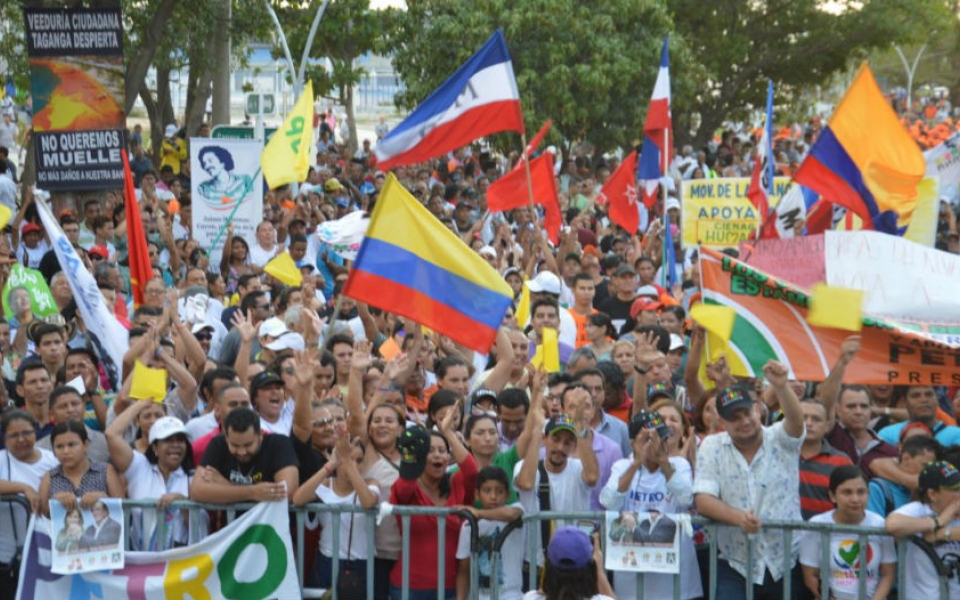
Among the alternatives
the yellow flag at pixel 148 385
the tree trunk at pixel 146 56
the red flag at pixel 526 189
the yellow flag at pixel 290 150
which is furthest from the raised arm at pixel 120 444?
the tree trunk at pixel 146 56

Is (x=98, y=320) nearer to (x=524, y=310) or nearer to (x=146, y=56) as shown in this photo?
(x=524, y=310)

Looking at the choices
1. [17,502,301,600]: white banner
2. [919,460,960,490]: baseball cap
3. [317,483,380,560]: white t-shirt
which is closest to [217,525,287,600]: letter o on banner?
[17,502,301,600]: white banner

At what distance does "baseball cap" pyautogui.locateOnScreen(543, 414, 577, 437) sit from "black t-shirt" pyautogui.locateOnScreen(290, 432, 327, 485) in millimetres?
1153

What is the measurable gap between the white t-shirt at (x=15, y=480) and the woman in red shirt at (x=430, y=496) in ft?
6.04

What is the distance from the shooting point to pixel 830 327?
9.29 m

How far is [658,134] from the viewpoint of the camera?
17.0 meters

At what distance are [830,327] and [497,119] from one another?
325 cm

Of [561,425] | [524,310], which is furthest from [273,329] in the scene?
[561,425]

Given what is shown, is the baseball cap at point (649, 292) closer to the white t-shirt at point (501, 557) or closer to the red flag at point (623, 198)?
the red flag at point (623, 198)

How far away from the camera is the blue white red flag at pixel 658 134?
16625mm

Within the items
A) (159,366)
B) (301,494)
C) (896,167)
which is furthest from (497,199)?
(301,494)

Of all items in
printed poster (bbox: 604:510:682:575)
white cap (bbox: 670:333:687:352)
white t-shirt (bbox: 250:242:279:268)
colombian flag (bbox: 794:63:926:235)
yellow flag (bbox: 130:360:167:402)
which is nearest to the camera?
printed poster (bbox: 604:510:682:575)

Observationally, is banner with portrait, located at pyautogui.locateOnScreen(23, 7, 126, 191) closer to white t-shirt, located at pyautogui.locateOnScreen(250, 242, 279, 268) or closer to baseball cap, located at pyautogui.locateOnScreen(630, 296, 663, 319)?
white t-shirt, located at pyautogui.locateOnScreen(250, 242, 279, 268)

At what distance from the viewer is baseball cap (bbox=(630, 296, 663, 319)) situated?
1338 centimetres
